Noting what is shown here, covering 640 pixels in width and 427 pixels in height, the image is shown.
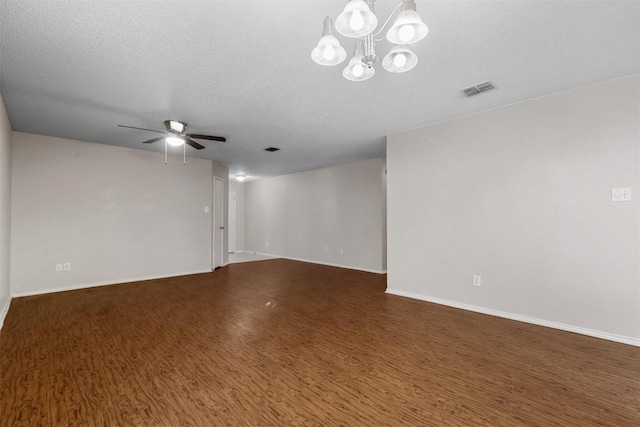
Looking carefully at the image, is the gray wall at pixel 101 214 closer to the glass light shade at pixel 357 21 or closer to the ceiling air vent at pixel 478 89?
the ceiling air vent at pixel 478 89

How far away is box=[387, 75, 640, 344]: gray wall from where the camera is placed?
2783mm

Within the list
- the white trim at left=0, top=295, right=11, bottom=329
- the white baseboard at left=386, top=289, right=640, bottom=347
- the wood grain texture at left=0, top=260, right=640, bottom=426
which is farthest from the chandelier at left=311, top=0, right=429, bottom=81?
the white trim at left=0, top=295, right=11, bottom=329

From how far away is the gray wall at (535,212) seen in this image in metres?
2.78

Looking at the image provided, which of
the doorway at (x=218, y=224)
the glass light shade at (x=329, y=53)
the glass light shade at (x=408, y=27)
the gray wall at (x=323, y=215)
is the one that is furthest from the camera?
the doorway at (x=218, y=224)

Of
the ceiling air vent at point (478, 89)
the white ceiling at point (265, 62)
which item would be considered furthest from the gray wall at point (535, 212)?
the ceiling air vent at point (478, 89)

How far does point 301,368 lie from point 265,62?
2.57 metres

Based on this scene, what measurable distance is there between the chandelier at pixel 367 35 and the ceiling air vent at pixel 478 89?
55.1 inches

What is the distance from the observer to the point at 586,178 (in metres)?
2.95

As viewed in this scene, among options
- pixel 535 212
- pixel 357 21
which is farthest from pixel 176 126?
pixel 535 212

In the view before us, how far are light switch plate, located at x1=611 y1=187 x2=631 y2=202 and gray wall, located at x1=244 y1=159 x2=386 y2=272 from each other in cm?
380

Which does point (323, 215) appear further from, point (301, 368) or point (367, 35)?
point (367, 35)

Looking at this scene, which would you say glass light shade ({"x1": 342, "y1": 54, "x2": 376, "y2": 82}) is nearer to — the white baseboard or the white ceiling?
the white ceiling

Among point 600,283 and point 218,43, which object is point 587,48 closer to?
point 600,283

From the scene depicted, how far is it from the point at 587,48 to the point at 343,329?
329 centimetres
